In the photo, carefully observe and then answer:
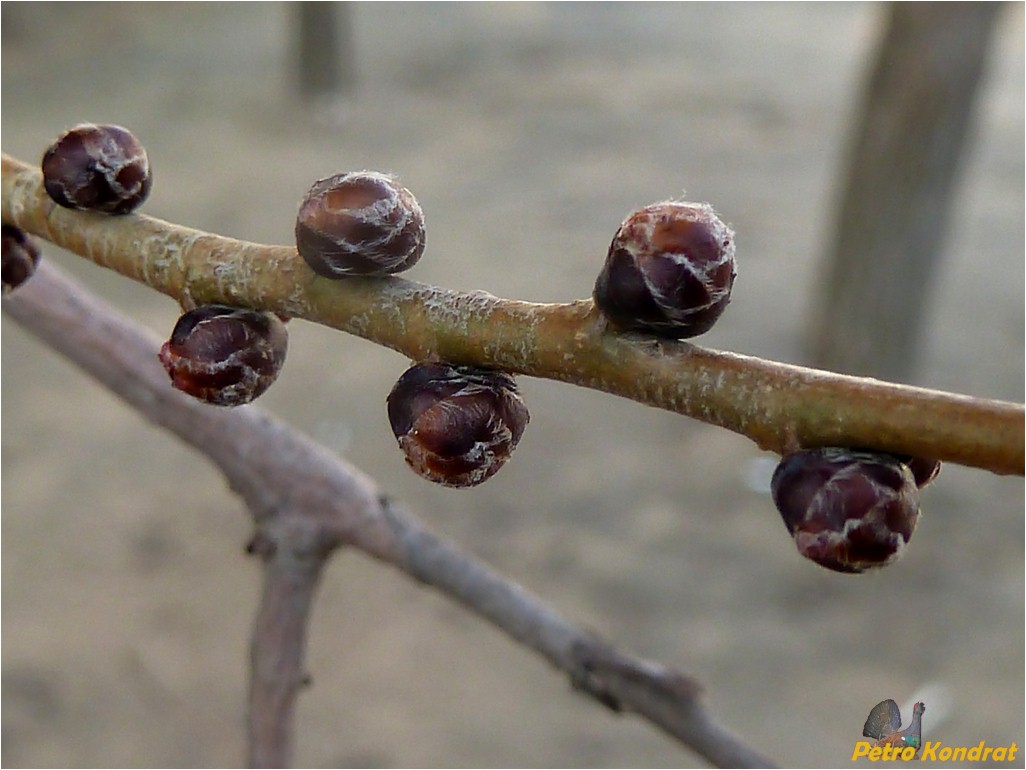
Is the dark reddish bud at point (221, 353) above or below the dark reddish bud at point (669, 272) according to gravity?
below

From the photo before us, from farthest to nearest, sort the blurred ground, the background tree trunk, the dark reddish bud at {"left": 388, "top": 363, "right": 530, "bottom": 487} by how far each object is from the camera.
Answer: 1. the background tree trunk
2. the blurred ground
3. the dark reddish bud at {"left": 388, "top": 363, "right": 530, "bottom": 487}

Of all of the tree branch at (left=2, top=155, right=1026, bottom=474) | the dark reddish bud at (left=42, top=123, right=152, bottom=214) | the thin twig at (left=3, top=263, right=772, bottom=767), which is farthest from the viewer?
the thin twig at (left=3, top=263, right=772, bottom=767)

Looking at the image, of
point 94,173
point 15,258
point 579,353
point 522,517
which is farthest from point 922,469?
point 522,517

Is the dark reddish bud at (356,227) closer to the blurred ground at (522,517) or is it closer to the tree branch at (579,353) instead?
the tree branch at (579,353)

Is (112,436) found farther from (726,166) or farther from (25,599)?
(726,166)

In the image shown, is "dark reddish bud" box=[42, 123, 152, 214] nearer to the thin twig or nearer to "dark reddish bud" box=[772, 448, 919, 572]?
"dark reddish bud" box=[772, 448, 919, 572]

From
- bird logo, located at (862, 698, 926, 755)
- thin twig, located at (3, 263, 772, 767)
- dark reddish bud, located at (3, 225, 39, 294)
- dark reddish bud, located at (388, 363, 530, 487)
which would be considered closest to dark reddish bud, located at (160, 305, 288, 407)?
dark reddish bud, located at (388, 363, 530, 487)

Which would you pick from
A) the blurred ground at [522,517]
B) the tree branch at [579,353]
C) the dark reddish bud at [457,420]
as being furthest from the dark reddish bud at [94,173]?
the blurred ground at [522,517]
